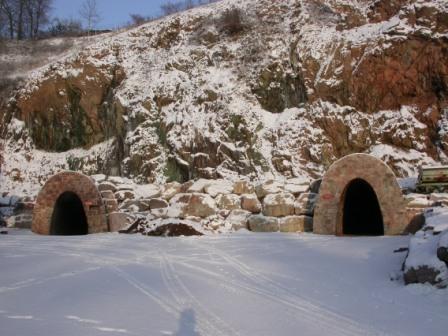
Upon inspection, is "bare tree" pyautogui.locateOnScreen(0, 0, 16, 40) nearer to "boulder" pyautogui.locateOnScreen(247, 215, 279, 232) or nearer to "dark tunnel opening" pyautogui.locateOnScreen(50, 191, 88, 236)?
"dark tunnel opening" pyautogui.locateOnScreen(50, 191, 88, 236)

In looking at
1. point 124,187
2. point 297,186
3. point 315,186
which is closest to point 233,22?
point 124,187

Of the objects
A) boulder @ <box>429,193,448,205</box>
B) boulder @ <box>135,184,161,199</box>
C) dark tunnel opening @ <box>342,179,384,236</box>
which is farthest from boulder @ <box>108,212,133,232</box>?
boulder @ <box>429,193,448,205</box>

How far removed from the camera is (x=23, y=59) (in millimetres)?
27984

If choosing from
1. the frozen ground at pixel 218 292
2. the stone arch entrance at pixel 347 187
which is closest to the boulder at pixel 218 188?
the stone arch entrance at pixel 347 187

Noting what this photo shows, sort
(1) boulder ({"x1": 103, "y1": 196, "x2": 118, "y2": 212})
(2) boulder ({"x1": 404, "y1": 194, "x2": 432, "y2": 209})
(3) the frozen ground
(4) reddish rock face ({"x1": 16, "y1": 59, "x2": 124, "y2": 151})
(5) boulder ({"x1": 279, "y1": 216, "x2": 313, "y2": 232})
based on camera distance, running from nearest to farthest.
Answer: (3) the frozen ground
(2) boulder ({"x1": 404, "y1": 194, "x2": 432, "y2": 209})
(5) boulder ({"x1": 279, "y1": 216, "x2": 313, "y2": 232})
(1) boulder ({"x1": 103, "y1": 196, "x2": 118, "y2": 212})
(4) reddish rock face ({"x1": 16, "y1": 59, "x2": 124, "y2": 151})

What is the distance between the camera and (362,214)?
44.9ft

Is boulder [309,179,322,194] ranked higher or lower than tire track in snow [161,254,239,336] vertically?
higher

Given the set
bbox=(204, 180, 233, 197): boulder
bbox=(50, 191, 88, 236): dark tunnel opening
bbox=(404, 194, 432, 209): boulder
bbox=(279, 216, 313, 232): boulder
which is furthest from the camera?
bbox=(50, 191, 88, 236): dark tunnel opening

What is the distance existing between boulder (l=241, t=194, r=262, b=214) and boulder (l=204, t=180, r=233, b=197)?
0.56 m

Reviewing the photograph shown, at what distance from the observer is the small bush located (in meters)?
20.8

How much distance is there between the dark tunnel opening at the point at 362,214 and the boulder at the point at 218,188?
3.77 metres

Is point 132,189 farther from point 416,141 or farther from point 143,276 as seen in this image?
point 416,141

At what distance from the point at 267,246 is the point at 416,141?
30.2ft

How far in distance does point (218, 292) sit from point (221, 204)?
6.41m
